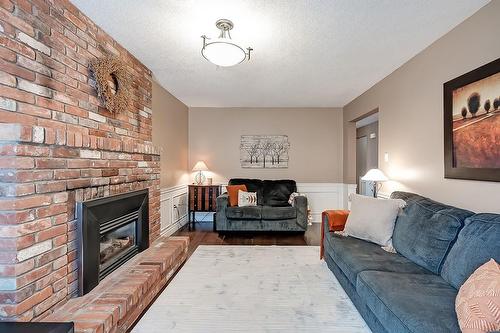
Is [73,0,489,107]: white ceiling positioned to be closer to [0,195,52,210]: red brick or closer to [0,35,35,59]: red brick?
[0,35,35,59]: red brick

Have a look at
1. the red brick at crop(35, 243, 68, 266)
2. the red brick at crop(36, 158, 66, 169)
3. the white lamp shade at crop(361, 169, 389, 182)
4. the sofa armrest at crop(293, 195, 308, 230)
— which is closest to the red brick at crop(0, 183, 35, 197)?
the red brick at crop(36, 158, 66, 169)

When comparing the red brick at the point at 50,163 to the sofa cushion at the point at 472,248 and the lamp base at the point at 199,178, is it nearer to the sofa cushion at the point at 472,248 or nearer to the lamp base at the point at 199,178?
the sofa cushion at the point at 472,248

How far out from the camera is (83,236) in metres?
1.89

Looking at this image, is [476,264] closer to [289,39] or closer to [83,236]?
[289,39]

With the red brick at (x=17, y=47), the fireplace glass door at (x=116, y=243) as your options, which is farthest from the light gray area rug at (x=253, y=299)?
the red brick at (x=17, y=47)

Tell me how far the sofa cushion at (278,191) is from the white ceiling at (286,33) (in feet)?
6.45

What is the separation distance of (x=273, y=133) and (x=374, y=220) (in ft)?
10.7

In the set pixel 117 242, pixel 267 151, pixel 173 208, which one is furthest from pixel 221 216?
pixel 117 242

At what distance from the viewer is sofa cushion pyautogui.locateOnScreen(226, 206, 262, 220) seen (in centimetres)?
439

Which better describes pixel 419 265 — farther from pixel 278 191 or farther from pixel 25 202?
pixel 278 191

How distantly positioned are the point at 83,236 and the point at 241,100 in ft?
11.8

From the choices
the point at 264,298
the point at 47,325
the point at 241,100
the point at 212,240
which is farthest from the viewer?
the point at 241,100

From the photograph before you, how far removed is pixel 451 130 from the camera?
2332 millimetres

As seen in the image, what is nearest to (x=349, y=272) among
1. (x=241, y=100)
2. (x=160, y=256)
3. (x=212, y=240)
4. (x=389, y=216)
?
(x=389, y=216)
